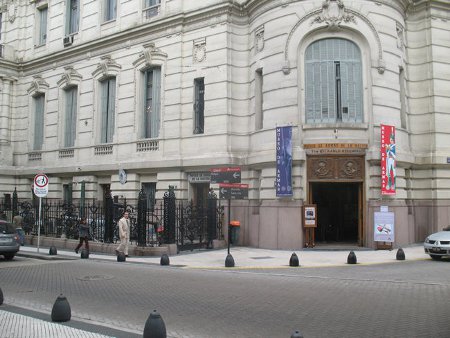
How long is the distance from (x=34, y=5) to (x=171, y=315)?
32.5 metres

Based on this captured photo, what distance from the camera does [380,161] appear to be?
20.1 metres

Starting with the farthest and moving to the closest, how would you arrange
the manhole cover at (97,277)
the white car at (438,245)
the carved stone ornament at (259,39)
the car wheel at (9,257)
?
the carved stone ornament at (259,39), the car wheel at (9,257), the white car at (438,245), the manhole cover at (97,277)

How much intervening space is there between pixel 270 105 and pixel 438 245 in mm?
9293

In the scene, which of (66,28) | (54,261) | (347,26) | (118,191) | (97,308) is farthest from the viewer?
(66,28)

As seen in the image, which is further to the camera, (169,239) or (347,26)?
(347,26)

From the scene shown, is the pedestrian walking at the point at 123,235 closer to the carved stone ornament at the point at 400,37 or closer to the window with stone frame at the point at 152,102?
the window with stone frame at the point at 152,102

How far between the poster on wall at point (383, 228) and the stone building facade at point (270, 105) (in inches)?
23.6

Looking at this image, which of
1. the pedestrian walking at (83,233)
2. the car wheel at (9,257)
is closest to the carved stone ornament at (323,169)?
the pedestrian walking at (83,233)

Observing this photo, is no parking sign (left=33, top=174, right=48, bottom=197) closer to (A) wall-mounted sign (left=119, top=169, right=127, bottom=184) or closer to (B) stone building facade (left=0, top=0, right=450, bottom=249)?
(A) wall-mounted sign (left=119, top=169, right=127, bottom=184)

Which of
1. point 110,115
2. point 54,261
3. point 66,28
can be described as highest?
point 66,28

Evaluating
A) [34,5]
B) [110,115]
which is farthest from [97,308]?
[34,5]

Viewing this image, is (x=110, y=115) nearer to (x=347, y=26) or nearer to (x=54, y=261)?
(x=54, y=261)

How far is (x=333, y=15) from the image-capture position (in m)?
20.9

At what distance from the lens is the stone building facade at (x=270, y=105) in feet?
67.5
